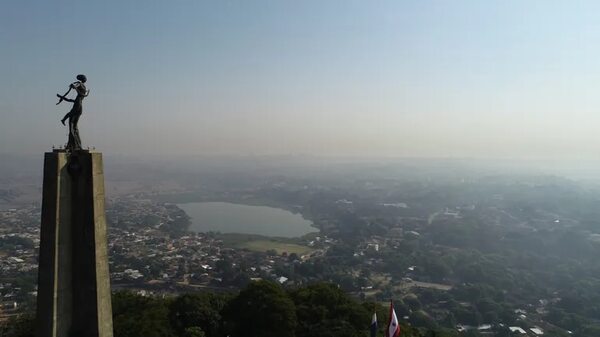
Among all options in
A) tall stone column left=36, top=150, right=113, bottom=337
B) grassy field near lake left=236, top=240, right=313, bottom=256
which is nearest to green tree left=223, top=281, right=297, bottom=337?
tall stone column left=36, top=150, right=113, bottom=337

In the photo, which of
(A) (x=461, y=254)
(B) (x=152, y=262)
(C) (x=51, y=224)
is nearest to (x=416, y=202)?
(A) (x=461, y=254)

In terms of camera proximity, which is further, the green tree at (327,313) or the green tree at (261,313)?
the green tree at (327,313)

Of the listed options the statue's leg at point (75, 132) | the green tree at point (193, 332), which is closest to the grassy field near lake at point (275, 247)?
the green tree at point (193, 332)

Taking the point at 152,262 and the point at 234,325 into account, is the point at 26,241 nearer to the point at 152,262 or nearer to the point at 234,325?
the point at 152,262

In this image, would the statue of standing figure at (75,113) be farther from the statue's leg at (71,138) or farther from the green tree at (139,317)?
the green tree at (139,317)

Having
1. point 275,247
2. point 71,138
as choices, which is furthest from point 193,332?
point 275,247
